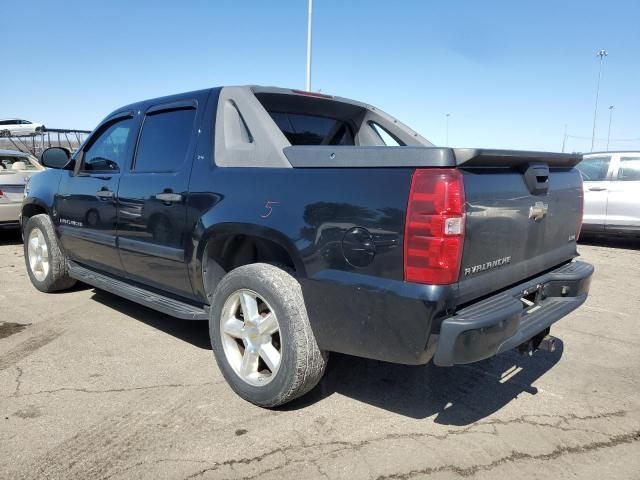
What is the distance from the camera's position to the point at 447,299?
2.25 metres

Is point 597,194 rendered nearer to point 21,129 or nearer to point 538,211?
point 538,211

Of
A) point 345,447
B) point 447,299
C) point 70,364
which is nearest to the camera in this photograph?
point 447,299

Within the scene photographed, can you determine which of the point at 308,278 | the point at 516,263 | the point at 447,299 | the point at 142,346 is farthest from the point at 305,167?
the point at 142,346

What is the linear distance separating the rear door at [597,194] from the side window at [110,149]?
8055 millimetres

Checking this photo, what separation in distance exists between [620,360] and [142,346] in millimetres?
3659

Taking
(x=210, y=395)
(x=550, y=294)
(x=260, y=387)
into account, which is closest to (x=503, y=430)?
(x=550, y=294)

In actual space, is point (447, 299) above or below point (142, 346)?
above

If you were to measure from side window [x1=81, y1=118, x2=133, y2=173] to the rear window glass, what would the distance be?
128cm

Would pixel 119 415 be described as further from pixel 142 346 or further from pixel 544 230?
pixel 544 230

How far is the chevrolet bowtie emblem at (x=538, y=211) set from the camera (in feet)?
9.16

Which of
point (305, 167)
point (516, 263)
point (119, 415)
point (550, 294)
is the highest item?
point (305, 167)

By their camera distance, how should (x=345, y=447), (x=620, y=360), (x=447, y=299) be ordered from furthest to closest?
(x=620, y=360) → (x=345, y=447) → (x=447, y=299)

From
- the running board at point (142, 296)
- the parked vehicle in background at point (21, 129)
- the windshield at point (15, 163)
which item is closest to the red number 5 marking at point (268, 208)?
the running board at point (142, 296)

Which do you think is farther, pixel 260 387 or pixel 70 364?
pixel 70 364
